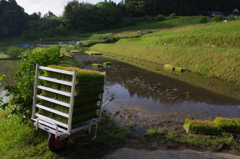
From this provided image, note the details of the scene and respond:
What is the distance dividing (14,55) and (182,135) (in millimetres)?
29249

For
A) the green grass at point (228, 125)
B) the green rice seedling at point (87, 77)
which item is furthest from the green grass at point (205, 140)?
the green rice seedling at point (87, 77)

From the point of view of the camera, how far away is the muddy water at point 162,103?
25.6ft

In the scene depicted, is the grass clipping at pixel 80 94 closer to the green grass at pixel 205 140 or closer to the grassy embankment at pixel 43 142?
the grassy embankment at pixel 43 142

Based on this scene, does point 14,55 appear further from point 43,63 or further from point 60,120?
point 60,120

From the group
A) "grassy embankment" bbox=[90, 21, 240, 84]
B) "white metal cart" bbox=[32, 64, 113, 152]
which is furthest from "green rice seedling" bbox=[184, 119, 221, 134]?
"grassy embankment" bbox=[90, 21, 240, 84]

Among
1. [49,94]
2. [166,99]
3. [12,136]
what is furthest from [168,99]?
[12,136]

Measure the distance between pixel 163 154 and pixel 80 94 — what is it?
273 cm

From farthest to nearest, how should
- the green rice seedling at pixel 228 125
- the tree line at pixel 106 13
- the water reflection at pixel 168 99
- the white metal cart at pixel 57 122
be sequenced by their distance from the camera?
the tree line at pixel 106 13
the water reflection at pixel 168 99
the green rice seedling at pixel 228 125
the white metal cart at pixel 57 122

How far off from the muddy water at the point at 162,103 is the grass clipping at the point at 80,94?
2.38 metres

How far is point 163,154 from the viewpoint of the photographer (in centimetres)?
505

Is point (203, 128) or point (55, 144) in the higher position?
point (203, 128)

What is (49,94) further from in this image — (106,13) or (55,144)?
(106,13)

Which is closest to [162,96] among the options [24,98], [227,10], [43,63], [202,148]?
[202,148]

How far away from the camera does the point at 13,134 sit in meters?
5.77
